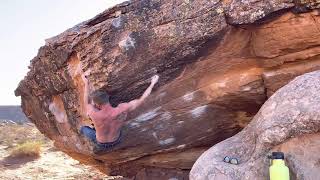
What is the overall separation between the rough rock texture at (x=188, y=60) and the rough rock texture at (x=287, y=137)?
1727 millimetres

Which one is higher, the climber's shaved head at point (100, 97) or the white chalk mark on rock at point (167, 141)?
the climber's shaved head at point (100, 97)

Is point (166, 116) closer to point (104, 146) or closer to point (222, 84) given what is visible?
point (222, 84)

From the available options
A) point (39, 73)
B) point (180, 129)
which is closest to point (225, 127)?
point (180, 129)

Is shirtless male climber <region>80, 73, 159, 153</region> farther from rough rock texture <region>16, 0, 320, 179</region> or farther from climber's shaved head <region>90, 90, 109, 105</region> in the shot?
rough rock texture <region>16, 0, 320, 179</region>

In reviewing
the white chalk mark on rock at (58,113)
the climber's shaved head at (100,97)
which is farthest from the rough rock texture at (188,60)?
the white chalk mark on rock at (58,113)

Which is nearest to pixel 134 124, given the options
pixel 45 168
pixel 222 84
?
pixel 222 84

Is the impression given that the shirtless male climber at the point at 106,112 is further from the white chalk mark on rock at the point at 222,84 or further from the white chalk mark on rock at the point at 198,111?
the white chalk mark on rock at the point at 222,84

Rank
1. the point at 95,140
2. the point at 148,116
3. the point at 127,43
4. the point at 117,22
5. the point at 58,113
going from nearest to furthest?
1. the point at 127,43
2. the point at 117,22
3. the point at 148,116
4. the point at 95,140
5. the point at 58,113

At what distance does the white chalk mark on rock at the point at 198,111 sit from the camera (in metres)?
8.95

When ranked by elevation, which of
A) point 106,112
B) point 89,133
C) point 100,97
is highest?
point 100,97

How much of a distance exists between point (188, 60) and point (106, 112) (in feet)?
6.53

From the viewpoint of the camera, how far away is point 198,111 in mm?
9000

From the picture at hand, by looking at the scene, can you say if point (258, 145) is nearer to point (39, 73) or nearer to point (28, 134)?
point (39, 73)

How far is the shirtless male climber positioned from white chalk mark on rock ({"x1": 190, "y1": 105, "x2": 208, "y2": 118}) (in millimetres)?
1024
